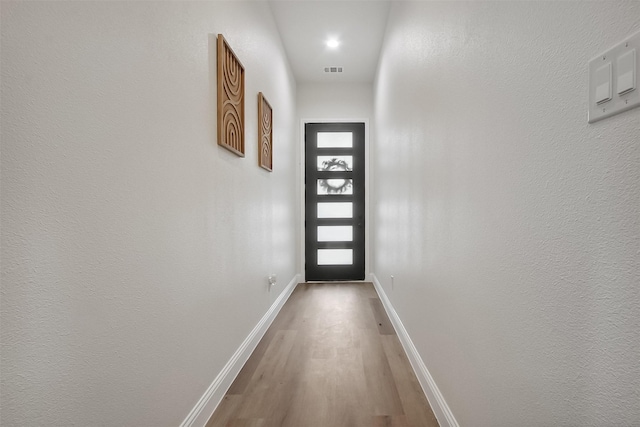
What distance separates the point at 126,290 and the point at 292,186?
3585 mm

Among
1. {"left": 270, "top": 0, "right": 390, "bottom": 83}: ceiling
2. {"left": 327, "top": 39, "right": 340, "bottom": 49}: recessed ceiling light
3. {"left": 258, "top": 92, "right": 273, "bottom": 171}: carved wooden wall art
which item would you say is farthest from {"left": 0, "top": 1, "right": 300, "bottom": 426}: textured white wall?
{"left": 327, "top": 39, "right": 340, "bottom": 49}: recessed ceiling light

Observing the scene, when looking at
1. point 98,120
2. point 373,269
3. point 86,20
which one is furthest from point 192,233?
point 373,269

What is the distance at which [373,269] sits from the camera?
4.90 metres

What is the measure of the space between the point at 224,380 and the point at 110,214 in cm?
130

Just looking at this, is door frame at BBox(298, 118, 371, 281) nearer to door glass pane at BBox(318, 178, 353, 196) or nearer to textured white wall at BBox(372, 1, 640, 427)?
door glass pane at BBox(318, 178, 353, 196)

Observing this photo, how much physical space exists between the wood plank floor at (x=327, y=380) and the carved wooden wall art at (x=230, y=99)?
4.60 feet

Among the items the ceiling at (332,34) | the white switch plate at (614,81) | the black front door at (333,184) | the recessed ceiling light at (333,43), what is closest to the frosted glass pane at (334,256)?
the black front door at (333,184)

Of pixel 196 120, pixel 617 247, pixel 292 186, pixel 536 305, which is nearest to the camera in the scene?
pixel 617 247

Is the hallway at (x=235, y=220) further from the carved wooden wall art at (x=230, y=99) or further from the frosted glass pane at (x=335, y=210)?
the frosted glass pane at (x=335, y=210)

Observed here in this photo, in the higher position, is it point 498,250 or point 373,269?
point 498,250

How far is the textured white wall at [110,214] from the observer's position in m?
0.73

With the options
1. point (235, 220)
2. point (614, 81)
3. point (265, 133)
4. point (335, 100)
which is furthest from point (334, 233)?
point (614, 81)

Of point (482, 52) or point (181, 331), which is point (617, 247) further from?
point (181, 331)

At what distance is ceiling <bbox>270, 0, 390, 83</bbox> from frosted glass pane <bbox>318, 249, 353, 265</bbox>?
97.6 inches
